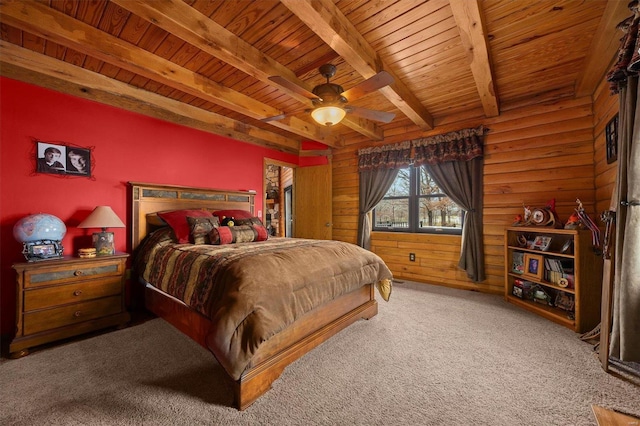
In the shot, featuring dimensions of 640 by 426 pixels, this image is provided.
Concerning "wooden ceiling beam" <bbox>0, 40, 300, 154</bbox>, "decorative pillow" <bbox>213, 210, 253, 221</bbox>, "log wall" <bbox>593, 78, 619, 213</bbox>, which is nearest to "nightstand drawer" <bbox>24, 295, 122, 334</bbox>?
"decorative pillow" <bbox>213, 210, 253, 221</bbox>

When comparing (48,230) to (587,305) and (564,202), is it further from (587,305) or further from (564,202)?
(564,202)

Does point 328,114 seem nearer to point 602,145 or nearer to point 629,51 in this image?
point 629,51

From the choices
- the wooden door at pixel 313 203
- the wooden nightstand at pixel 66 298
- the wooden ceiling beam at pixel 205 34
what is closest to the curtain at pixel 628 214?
the wooden ceiling beam at pixel 205 34

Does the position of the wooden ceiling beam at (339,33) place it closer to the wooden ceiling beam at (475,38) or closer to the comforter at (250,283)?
the wooden ceiling beam at (475,38)

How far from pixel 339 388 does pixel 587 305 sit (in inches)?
102

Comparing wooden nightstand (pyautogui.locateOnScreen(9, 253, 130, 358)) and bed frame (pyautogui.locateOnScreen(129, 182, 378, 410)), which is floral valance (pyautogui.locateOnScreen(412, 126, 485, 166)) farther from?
wooden nightstand (pyautogui.locateOnScreen(9, 253, 130, 358))

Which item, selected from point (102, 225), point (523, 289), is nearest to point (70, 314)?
point (102, 225)

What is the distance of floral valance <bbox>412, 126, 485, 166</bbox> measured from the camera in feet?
12.0

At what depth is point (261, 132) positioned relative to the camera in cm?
450

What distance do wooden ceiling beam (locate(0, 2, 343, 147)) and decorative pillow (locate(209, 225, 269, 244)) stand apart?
1510mm

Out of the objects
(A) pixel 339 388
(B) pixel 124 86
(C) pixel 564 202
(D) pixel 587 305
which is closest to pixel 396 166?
(C) pixel 564 202

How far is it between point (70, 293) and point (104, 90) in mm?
2151

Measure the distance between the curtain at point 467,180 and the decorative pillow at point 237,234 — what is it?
9.31 ft

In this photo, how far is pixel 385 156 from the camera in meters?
4.50
